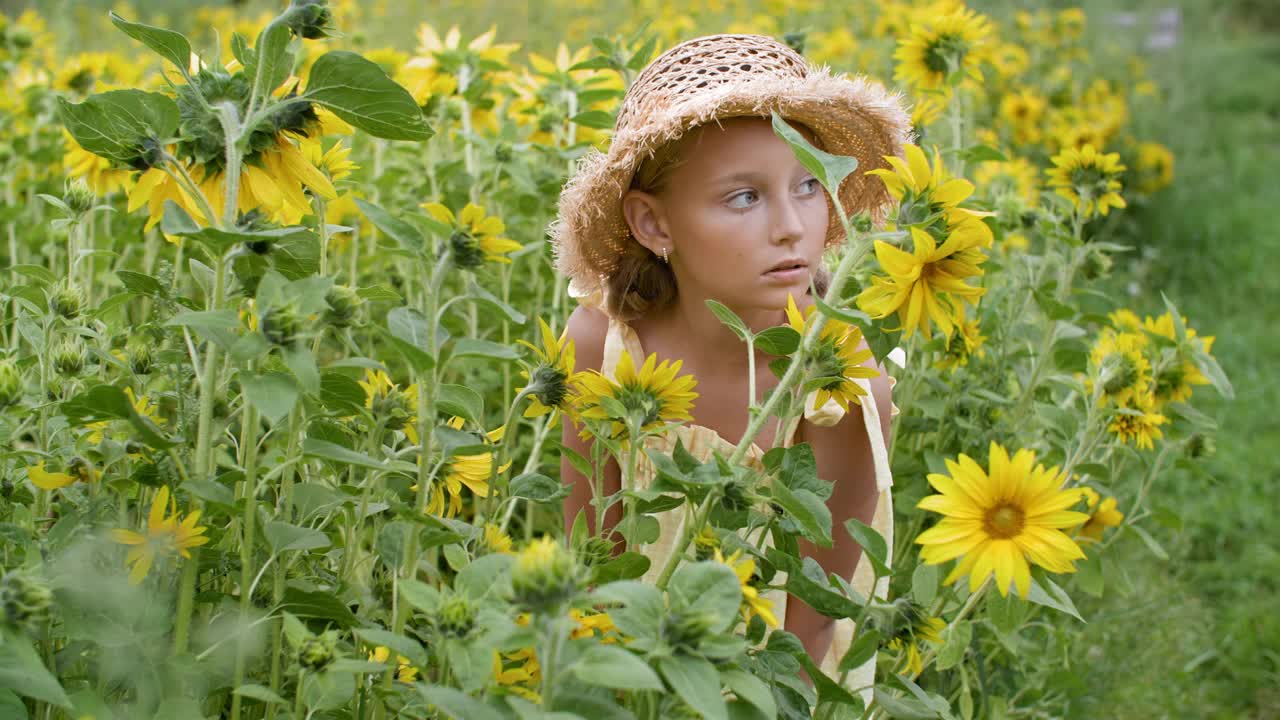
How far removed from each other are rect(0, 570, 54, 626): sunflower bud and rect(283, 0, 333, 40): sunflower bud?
A: 0.40 m

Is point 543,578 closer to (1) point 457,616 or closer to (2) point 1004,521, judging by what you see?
(1) point 457,616

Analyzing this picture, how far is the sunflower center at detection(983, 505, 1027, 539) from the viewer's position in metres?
0.88

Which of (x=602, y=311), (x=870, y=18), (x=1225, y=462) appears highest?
(x=870, y=18)

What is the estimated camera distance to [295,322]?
784 mm

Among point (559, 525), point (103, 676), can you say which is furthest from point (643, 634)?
point (559, 525)

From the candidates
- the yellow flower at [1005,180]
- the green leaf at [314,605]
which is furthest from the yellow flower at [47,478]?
the yellow flower at [1005,180]

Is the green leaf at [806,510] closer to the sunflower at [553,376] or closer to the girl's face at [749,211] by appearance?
the sunflower at [553,376]

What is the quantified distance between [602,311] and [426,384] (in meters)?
0.59

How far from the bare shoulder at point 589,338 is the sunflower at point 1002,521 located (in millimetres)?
597

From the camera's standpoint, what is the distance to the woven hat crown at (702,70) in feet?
4.07

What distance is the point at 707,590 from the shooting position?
744 millimetres

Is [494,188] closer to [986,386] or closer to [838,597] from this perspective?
[986,386]

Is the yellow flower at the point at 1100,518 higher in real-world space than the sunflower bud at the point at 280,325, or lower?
lower

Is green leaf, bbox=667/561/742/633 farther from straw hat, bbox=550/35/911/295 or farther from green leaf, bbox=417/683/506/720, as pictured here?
straw hat, bbox=550/35/911/295
